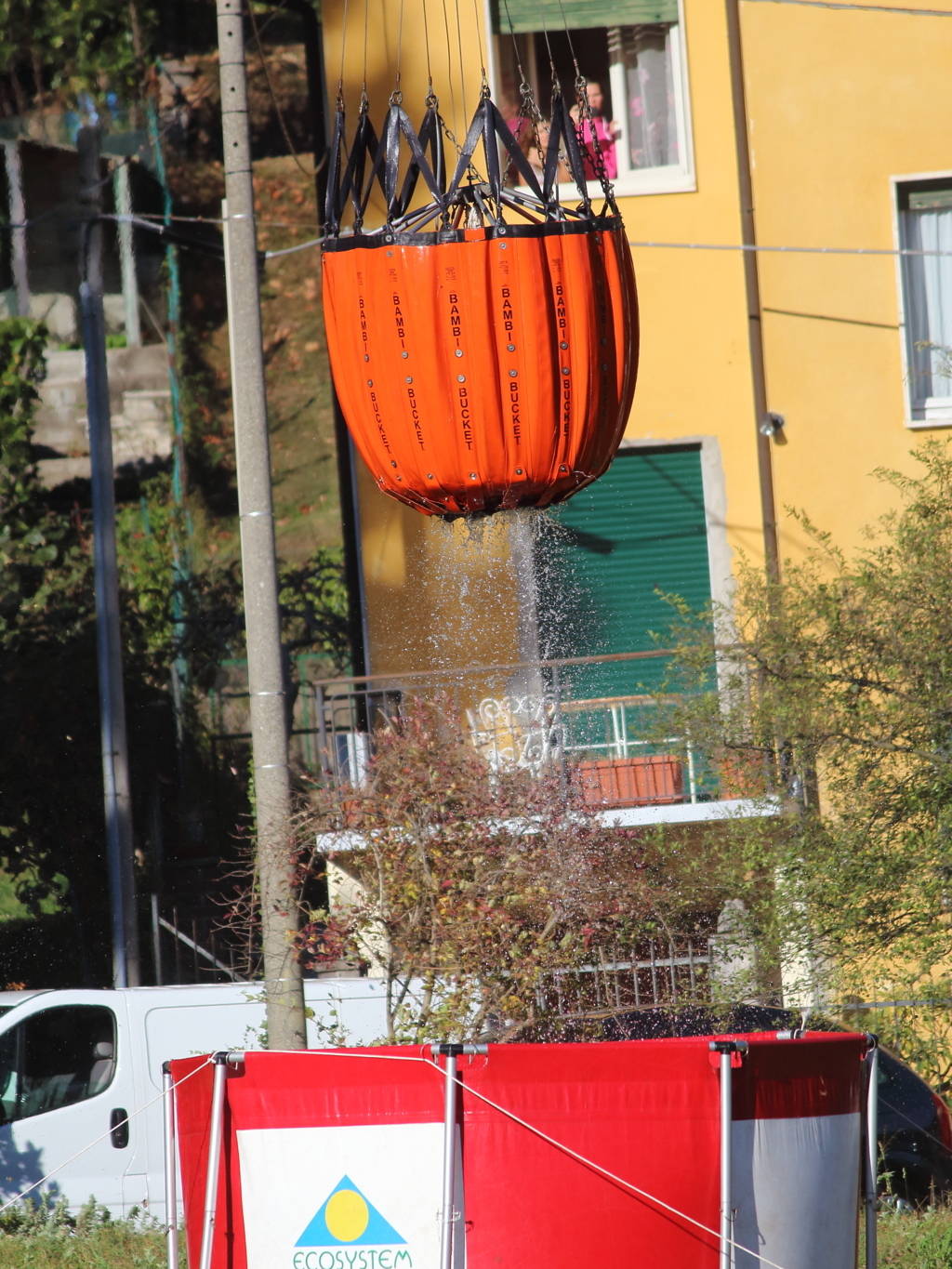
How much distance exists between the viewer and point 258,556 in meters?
9.77

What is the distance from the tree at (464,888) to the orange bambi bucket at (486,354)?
5336 millimetres

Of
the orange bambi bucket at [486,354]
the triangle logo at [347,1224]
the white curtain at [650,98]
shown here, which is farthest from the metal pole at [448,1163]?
the white curtain at [650,98]

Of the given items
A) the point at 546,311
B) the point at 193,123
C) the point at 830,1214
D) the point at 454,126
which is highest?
the point at 193,123

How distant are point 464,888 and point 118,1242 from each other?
2.91 m

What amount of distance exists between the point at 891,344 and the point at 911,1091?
6.15 m

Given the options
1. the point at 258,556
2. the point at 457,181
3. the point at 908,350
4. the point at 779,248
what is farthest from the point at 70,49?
the point at 457,181

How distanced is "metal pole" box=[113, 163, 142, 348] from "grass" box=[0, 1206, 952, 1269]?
986 cm

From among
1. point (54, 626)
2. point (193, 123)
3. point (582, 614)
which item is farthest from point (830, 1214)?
point (193, 123)

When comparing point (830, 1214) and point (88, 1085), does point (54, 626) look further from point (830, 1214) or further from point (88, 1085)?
point (830, 1214)

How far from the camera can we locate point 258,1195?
20.4ft

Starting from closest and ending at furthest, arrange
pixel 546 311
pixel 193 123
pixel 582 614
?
pixel 546 311 → pixel 582 614 → pixel 193 123

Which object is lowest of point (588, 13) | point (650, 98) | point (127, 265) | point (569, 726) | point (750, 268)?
point (569, 726)

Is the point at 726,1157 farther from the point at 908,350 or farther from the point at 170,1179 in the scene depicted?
the point at 908,350

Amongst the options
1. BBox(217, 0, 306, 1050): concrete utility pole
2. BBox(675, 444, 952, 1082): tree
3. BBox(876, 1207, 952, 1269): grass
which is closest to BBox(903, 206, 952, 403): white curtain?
BBox(675, 444, 952, 1082): tree
